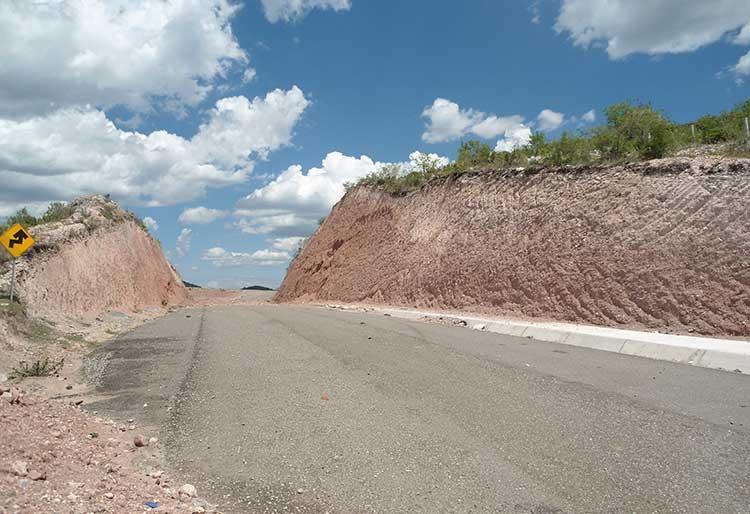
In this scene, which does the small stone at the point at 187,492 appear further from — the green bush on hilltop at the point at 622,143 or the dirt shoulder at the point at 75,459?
the green bush on hilltop at the point at 622,143

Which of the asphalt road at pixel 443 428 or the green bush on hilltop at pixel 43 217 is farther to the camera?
the green bush on hilltop at pixel 43 217

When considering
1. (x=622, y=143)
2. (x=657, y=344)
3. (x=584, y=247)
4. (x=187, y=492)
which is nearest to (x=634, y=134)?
(x=622, y=143)

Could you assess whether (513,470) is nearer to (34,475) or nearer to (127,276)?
(34,475)

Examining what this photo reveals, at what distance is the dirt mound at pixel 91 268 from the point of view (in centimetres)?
2061

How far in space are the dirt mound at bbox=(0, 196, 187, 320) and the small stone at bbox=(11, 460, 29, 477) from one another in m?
14.7

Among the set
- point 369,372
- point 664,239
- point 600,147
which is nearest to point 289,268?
point 600,147

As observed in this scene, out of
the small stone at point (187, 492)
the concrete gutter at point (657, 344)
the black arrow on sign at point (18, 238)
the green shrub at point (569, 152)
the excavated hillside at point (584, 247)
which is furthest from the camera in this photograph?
the green shrub at point (569, 152)

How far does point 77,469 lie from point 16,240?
13.8m

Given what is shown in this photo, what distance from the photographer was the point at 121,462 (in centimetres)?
575

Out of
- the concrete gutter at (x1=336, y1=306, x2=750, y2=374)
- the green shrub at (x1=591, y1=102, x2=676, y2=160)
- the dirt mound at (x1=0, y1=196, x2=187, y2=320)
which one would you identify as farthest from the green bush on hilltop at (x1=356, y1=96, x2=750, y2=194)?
the dirt mound at (x1=0, y1=196, x2=187, y2=320)

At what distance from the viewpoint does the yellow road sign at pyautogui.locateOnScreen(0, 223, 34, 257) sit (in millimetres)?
16203

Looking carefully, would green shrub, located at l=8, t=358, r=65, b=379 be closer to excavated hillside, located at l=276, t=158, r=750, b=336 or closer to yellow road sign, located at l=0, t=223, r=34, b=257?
yellow road sign, located at l=0, t=223, r=34, b=257

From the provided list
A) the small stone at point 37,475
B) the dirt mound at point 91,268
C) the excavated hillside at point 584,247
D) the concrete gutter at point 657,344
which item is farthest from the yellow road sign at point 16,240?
the excavated hillside at point 584,247

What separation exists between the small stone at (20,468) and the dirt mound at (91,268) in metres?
14.7
